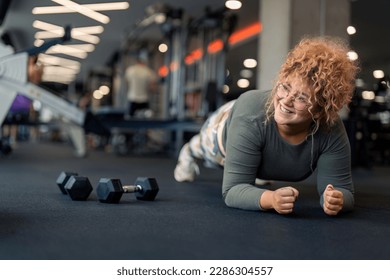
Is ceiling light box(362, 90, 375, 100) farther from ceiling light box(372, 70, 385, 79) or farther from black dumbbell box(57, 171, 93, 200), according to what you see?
black dumbbell box(57, 171, 93, 200)

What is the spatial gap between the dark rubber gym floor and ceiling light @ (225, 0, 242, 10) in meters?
2.54

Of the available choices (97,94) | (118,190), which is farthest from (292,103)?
(97,94)

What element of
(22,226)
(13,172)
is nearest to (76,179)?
(22,226)

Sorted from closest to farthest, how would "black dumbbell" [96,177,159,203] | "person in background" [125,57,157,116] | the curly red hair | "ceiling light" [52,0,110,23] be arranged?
the curly red hair, "black dumbbell" [96,177,159,203], "ceiling light" [52,0,110,23], "person in background" [125,57,157,116]

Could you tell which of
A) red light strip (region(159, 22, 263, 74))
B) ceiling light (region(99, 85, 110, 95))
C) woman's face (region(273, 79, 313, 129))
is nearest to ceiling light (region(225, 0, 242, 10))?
red light strip (region(159, 22, 263, 74))

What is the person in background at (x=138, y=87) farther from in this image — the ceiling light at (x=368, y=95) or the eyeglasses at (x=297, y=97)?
the eyeglasses at (x=297, y=97)

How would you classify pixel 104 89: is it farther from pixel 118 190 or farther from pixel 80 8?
pixel 118 190

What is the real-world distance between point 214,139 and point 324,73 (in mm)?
595

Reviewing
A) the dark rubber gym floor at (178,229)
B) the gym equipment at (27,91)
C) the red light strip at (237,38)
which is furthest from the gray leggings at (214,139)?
the red light strip at (237,38)

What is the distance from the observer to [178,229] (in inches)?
42.8

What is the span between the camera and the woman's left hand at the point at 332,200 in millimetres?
1227

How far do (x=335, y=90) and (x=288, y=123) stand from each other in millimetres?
148

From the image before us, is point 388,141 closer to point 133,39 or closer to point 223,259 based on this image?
point 133,39

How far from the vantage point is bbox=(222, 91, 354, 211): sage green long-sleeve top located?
1281mm
